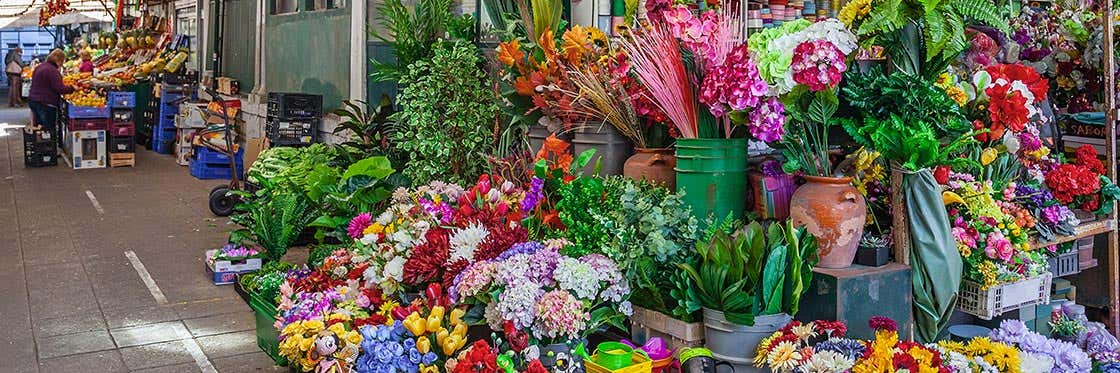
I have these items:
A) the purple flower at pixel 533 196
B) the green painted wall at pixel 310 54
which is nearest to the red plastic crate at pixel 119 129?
the green painted wall at pixel 310 54

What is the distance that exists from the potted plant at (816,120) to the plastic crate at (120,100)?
11.9 m

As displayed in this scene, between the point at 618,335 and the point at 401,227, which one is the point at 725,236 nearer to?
the point at 618,335

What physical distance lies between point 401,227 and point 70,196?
814 cm

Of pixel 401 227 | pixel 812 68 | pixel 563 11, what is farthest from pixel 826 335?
pixel 563 11

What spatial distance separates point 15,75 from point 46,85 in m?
14.5

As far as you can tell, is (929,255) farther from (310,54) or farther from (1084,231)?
(310,54)

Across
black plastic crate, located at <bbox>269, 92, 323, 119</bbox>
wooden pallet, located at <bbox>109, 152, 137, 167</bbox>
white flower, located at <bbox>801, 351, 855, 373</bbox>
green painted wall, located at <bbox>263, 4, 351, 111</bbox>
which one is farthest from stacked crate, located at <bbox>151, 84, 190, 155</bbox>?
white flower, located at <bbox>801, 351, 855, 373</bbox>

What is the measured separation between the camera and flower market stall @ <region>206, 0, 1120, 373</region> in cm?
362

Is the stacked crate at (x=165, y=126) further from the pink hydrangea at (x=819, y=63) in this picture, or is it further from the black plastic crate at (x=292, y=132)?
the pink hydrangea at (x=819, y=63)

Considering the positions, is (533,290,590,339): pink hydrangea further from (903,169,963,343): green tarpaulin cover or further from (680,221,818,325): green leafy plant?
(903,169,963,343): green tarpaulin cover

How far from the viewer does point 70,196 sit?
37.1ft

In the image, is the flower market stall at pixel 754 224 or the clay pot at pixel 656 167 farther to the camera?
the clay pot at pixel 656 167

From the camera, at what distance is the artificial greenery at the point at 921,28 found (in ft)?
12.3

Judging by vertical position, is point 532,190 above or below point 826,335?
above
